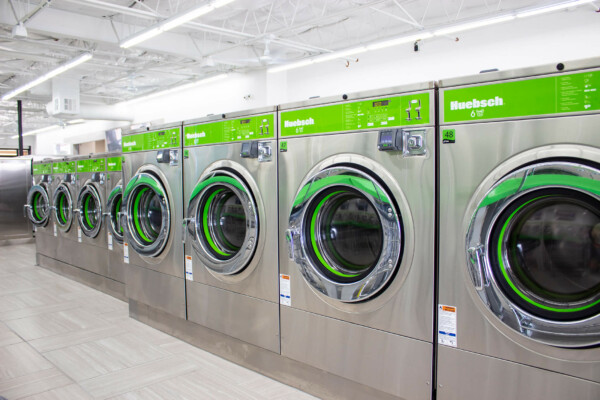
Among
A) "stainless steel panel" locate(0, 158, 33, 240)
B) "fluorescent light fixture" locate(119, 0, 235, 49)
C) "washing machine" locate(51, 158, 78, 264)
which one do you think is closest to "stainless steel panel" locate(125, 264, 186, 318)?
"washing machine" locate(51, 158, 78, 264)

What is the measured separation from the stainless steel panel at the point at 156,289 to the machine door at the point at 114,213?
659 mm

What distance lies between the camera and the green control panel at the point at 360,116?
1.99 m

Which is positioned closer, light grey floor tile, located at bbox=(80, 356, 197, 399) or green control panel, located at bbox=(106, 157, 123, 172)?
light grey floor tile, located at bbox=(80, 356, 197, 399)

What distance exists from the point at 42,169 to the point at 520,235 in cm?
635

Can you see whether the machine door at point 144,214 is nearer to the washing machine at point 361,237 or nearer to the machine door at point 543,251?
the washing machine at point 361,237

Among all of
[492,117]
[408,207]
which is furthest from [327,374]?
[492,117]

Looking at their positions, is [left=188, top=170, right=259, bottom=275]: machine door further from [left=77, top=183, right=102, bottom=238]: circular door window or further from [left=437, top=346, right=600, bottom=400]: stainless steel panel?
[left=77, top=183, right=102, bottom=238]: circular door window

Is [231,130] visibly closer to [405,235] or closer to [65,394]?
[405,235]

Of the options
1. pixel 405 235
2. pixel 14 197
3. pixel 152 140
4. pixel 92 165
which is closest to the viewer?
pixel 405 235

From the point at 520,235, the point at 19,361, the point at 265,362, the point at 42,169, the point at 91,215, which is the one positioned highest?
the point at 42,169

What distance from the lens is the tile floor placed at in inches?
104

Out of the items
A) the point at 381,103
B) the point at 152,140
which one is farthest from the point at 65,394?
the point at 381,103

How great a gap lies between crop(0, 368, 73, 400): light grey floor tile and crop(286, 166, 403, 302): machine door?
67.3 inches

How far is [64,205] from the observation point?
5840 millimetres
